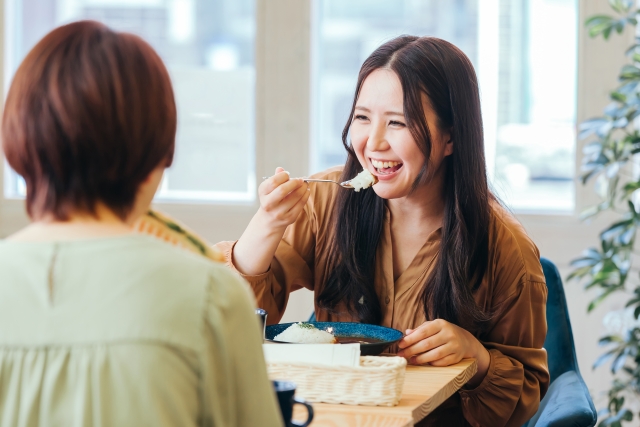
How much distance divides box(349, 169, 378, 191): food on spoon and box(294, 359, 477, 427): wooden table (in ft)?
1.56

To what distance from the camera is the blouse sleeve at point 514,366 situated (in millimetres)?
1555

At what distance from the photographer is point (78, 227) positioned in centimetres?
77

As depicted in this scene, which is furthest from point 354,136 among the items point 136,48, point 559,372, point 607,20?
point 607,20

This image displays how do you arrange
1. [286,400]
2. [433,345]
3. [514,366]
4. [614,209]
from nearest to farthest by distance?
1. [286,400]
2. [433,345]
3. [514,366]
4. [614,209]

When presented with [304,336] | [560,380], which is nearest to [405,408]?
[304,336]

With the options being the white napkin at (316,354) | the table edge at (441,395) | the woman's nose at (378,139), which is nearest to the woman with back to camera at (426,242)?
the woman's nose at (378,139)

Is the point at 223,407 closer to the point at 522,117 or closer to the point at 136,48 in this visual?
the point at 136,48

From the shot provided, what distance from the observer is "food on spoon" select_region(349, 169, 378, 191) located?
1.68 m

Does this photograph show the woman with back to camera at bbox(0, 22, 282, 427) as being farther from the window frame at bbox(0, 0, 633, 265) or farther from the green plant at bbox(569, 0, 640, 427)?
the window frame at bbox(0, 0, 633, 265)

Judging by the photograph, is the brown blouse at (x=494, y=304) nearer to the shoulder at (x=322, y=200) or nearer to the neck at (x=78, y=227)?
the shoulder at (x=322, y=200)

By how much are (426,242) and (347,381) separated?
64cm

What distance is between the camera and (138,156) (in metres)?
0.76

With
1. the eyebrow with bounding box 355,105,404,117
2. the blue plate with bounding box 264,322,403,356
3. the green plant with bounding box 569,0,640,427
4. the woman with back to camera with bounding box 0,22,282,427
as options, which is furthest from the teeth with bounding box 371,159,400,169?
the green plant with bounding box 569,0,640,427

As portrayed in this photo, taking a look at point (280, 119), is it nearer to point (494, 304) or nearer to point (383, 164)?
point (383, 164)
